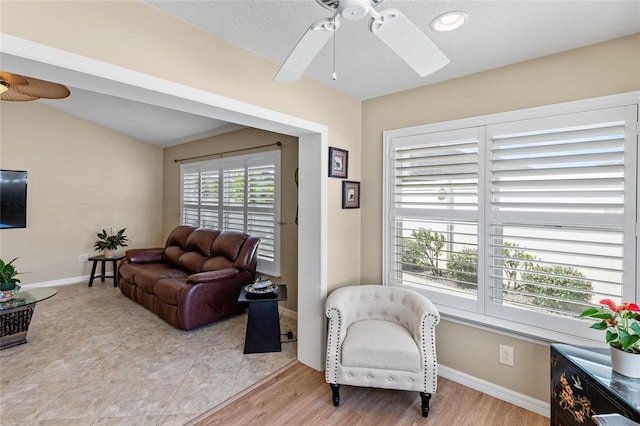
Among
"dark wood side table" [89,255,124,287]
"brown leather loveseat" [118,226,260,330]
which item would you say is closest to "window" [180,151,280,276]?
"brown leather loveseat" [118,226,260,330]

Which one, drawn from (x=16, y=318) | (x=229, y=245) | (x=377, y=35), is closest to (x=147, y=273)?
(x=229, y=245)

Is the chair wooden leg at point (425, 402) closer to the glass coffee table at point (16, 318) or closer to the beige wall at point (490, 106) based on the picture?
the beige wall at point (490, 106)

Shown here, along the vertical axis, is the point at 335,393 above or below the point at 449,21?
below

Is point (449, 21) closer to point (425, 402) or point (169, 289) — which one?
point (425, 402)

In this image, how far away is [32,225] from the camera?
464cm

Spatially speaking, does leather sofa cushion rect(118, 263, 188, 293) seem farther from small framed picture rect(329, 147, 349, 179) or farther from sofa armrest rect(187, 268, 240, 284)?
small framed picture rect(329, 147, 349, 179)

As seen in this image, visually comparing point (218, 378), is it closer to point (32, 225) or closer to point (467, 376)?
point (467, 376)

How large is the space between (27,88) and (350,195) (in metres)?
2.94

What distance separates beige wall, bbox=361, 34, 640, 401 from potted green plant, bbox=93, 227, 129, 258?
14.8 feet

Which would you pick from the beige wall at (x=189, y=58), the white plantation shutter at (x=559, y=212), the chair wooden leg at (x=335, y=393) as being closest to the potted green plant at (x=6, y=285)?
the beige wall at (x=189, y=58)

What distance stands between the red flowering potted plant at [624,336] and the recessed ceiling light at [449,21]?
165 cm

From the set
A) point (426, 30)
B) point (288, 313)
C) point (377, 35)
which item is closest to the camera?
point (377, 35)

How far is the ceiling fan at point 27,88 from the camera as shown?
228 centimetres

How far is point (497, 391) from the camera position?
221 centimetres
